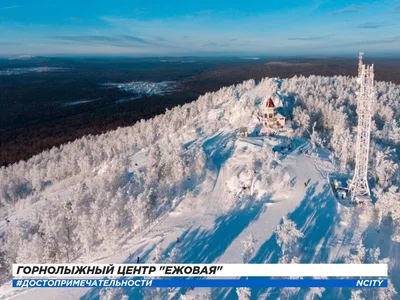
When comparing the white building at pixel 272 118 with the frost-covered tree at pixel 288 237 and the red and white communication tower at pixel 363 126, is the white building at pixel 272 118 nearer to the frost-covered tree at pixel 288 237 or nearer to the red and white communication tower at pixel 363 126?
the red and white communication tower at pixel 363 126

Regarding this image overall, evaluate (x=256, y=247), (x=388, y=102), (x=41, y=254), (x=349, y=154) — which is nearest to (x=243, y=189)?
(x=256, y=247)

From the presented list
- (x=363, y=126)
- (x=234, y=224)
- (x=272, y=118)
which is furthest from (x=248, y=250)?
(x=272, y=118)

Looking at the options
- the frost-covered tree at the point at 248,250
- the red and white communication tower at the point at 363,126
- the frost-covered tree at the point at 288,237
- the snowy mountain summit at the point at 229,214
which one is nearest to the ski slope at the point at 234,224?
the snowy mountain summit at the point at 229,214

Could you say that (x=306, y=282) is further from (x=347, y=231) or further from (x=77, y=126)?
(x=77, y=126)

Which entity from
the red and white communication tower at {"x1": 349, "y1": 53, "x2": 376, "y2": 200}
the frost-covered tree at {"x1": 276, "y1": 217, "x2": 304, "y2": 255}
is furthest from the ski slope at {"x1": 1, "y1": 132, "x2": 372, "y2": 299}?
the red and white communication tower at {"x1": 349, "y1": 53, "x2": 376, "y2": 200}

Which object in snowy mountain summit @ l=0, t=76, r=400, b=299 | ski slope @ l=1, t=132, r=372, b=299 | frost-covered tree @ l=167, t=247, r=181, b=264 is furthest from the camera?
ski slope @ l=1, t=132, r=372, b=299

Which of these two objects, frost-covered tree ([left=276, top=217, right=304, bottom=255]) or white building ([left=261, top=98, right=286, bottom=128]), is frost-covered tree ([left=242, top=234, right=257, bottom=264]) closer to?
frost-covered tree ([left=276, top=217, right=304, bottom=255])

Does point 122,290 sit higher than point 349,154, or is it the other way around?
point 349,154

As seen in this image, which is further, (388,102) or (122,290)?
(388,102)
